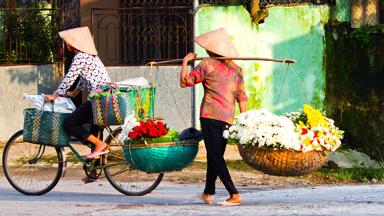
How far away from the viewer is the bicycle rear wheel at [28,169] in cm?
1083

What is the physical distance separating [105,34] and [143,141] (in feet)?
20.6

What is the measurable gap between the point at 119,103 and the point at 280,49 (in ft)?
18.0

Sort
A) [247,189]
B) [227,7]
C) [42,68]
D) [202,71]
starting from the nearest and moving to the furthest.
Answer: [202,71]
[247,189]
[227,7]
[42,68]

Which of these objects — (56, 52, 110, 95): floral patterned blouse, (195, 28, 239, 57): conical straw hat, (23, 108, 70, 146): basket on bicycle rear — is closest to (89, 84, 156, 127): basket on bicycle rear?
(56, 52, 110, 95): floral patterned blouse

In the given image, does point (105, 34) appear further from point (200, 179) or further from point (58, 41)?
point (200, 179)

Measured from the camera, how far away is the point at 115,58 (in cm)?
1573

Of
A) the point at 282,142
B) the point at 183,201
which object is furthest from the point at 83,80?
the point at 282,142

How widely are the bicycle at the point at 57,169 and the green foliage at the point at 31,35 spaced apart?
508cm

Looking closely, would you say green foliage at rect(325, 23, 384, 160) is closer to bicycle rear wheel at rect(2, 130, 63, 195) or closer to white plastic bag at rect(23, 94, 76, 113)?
bicycle rear wheel at rect(2, 130, 63, 195)

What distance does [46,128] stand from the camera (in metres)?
10.5

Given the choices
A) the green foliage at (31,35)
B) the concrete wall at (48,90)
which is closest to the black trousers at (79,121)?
the concrete wall at (48,90)

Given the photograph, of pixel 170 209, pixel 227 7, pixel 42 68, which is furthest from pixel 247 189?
pixel 42 68

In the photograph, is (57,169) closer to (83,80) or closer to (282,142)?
(83,80)

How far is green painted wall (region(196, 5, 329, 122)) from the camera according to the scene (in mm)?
14953
